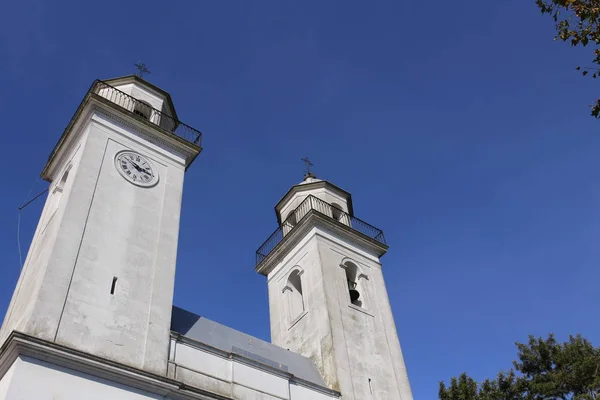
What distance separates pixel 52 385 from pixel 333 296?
10724mm

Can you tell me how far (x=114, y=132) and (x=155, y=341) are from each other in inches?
293

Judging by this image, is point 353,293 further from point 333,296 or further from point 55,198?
point 55,198

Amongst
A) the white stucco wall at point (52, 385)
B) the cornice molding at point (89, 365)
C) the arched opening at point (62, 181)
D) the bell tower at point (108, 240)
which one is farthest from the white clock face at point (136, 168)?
the white stucco wall at point (52, 385)

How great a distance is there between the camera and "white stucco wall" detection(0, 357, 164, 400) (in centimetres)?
1095

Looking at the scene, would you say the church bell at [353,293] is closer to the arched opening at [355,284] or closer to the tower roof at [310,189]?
the arched opening at [355,284]

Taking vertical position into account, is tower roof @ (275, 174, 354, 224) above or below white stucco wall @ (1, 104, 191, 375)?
above

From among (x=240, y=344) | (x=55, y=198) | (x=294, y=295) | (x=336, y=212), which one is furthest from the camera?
(x=336, y=212)

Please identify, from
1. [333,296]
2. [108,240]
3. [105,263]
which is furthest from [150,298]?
[333,296]

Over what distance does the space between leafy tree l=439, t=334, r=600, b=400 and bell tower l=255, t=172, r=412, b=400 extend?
2551 millimetres

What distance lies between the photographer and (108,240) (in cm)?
1500

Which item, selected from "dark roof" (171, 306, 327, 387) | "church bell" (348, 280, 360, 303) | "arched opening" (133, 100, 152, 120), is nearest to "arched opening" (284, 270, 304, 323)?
"church bell" (348, 280, 360, 303)

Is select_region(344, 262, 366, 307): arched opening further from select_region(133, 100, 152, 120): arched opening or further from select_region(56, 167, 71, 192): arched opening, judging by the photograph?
select_region(56, 167, 71, 192): arched opening

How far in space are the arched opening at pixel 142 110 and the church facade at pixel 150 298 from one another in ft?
0.27

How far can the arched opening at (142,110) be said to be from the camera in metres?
20.7
